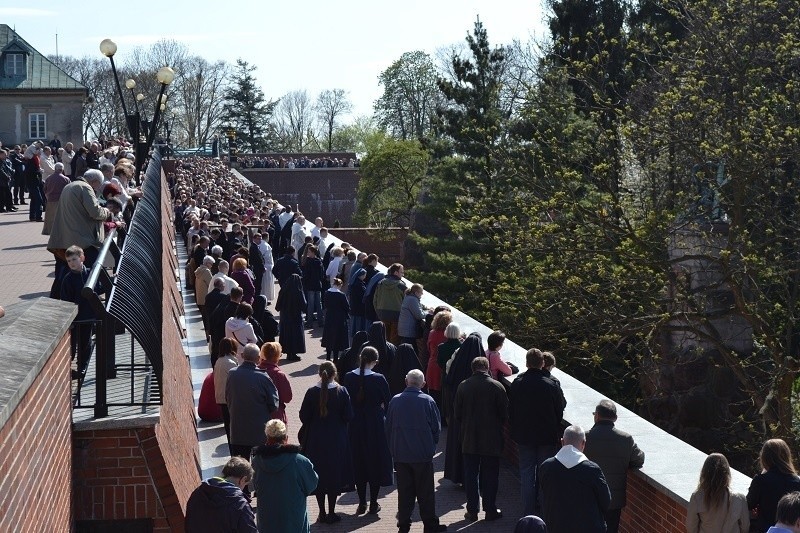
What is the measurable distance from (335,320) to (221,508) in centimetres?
1009

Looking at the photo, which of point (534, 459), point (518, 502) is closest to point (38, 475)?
point (534, 459)

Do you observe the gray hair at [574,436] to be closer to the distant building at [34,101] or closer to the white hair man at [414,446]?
the white hair man at [414,446]

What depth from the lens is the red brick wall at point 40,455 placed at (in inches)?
212

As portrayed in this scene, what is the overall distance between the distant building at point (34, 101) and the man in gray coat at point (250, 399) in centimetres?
5679

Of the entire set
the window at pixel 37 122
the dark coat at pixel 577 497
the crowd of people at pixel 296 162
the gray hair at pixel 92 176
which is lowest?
the dark coat at pixel 577 497

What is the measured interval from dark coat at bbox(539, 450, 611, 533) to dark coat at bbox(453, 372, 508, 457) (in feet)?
7.59

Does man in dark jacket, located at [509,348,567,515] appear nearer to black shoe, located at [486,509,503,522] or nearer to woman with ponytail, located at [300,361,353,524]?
black shoe, located at [486,509,503,522]

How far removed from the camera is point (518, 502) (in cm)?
1117

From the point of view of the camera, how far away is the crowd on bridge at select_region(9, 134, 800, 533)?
24.0 ft

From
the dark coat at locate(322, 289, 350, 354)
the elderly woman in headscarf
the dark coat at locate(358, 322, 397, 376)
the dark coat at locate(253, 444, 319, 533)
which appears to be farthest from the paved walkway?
the dark coat at locate(322, 289, 350, 354)

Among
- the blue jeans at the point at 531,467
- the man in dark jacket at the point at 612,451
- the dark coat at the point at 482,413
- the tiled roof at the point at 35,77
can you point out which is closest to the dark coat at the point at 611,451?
the man in dark jacket at the point at 612,451

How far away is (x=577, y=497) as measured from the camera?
790 cm

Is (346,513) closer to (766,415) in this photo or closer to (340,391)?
(340,391)

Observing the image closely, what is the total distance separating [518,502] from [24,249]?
13.2m
